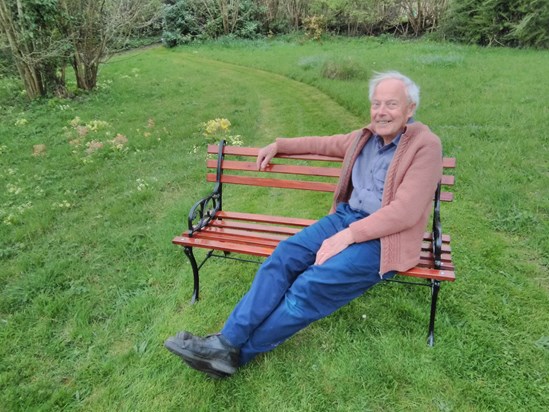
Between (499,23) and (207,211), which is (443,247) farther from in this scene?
(499,23)

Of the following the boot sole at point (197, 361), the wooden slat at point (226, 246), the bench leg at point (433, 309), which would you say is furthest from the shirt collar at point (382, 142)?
the boot sole at point (197, 361)

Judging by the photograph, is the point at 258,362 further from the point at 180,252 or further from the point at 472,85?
the point at 472,85

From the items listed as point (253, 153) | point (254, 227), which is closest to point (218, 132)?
point (253, 153)

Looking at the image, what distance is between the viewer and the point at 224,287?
12.1 feet

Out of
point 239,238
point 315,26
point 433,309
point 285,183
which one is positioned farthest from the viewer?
point 315,26

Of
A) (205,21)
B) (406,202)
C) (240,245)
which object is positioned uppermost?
(406,202)

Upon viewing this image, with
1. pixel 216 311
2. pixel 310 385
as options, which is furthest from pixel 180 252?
pixel 310 385

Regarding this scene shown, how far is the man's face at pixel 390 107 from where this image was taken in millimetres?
2883

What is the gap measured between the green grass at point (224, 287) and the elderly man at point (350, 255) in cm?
32

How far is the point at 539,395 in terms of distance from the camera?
2.56 meters

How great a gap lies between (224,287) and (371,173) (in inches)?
61.4

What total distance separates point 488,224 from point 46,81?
400 inches

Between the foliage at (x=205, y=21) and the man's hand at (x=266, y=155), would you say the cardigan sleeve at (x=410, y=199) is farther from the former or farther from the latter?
the foliage at (x=205, y=21)

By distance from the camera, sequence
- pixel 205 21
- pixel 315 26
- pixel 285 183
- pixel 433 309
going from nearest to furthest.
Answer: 1. pixel 433 309
2. pixel 285 183
3. pixel 315 26
4. pixel 205 21
